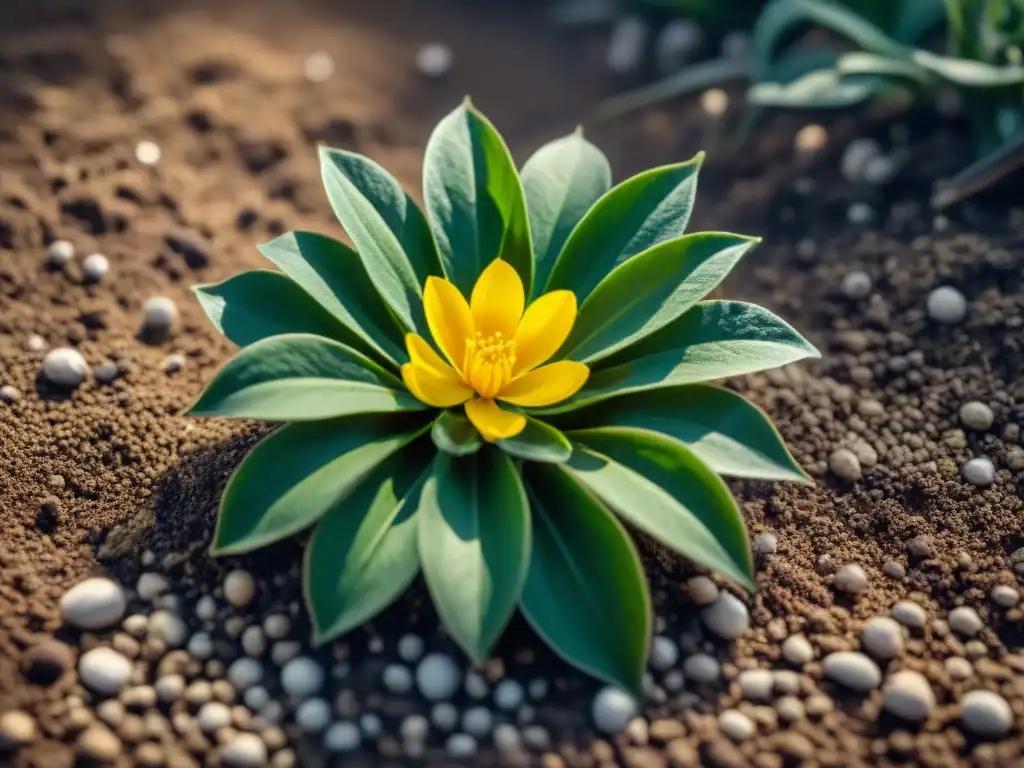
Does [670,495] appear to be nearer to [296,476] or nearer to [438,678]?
[438,678]

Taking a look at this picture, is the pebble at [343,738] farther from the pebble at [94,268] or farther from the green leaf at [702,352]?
the pebble at [94,268]

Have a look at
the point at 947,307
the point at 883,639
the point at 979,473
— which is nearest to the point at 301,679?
the point at 883,639

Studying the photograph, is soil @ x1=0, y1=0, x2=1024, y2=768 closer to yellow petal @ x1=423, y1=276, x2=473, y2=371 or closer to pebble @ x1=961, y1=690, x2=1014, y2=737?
pebble @ x1=961, y1=690, x2=1014, y2=737

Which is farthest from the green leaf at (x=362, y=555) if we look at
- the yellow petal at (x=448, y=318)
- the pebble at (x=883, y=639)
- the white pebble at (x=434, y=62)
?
the white pebble at (x=434, y=62)

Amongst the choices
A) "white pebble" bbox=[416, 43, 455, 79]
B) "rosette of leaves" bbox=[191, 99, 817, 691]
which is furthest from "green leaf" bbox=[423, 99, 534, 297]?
"white pebble" bbox=[416, 43, 455, 79]

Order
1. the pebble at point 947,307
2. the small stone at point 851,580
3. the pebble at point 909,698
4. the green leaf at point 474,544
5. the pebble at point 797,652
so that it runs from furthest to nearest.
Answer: the pebble at point 947,307 → the small stone at point 851,580 → the pebble at point 797,652 → the pebble at point 909,698 → the green leaf at point 474,544

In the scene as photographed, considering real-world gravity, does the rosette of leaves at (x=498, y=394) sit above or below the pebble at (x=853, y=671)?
above
